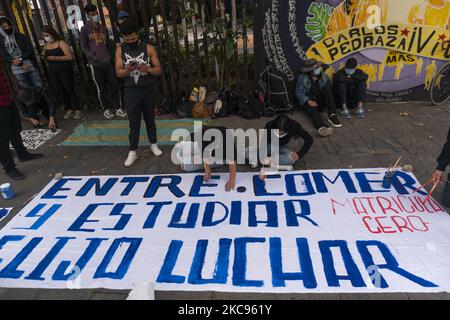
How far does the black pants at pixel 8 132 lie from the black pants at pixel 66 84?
83.0 inches

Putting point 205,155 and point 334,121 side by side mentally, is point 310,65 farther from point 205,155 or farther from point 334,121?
point 205,155

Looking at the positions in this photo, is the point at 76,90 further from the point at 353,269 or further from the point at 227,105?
the point at 353,269

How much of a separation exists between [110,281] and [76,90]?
5.81 metres

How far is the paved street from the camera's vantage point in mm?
4859

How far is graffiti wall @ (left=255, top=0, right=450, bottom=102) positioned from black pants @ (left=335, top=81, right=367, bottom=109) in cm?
48

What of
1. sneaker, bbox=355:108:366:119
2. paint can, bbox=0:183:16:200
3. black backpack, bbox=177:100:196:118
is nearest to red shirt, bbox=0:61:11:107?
paint can, bbox=0:183:16:200

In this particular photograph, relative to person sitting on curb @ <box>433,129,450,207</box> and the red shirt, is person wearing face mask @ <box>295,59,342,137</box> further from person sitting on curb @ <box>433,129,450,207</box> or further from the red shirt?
the red shirt

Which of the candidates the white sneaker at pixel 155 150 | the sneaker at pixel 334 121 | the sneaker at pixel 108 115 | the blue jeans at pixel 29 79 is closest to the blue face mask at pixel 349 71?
the sneaker at pixel 334 121

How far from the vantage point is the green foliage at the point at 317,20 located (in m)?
6.29

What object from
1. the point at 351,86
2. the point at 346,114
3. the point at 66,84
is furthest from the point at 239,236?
the point at 66,84

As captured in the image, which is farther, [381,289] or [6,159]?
[6,159]

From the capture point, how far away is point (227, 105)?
6938 millimetres
